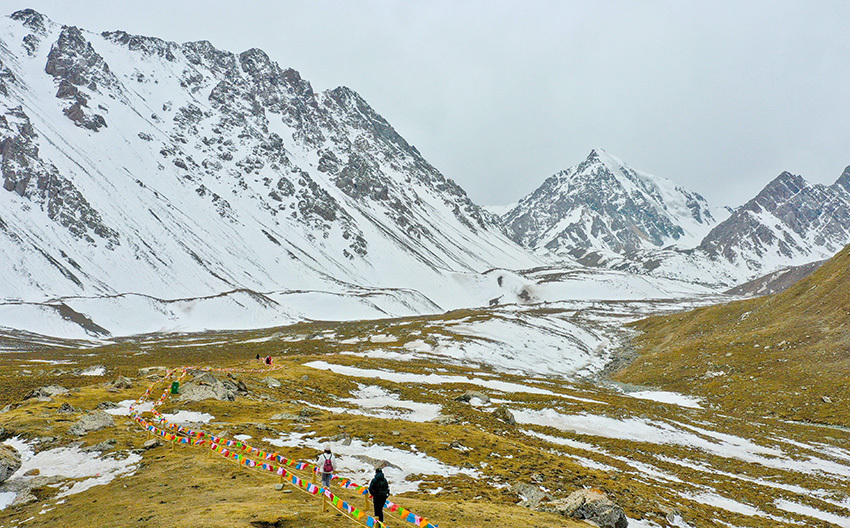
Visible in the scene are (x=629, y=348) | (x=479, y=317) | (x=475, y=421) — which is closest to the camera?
(x=475, y=421)

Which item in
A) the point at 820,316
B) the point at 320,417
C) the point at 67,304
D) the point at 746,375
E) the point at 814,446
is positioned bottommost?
the point at 67,304

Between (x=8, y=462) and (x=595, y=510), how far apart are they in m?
24.7

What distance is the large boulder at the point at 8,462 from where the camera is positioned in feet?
62.8

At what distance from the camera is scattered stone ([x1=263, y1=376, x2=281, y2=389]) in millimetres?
49656

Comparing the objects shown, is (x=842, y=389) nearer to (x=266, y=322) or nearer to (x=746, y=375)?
(x=746, y=375)

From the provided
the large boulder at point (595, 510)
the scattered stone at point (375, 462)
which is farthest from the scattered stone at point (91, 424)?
the large boulder at point (595, 510)

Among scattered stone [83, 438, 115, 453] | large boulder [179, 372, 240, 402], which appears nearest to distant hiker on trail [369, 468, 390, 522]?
scattered stone [83, 438, 115, 453]

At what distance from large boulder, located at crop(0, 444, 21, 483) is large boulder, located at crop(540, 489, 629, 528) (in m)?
23.0

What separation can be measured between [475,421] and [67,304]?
615 ft

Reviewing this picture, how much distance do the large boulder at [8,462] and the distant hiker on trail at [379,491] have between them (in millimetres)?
16397

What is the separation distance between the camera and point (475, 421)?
133 ft

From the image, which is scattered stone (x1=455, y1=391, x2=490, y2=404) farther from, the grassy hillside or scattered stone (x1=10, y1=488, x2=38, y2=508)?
scattered stone (x1=10, y1=488, x2=38, y2=508)

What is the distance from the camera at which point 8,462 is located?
19656 millimetres

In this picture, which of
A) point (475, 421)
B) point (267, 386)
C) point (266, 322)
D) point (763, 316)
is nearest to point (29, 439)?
point (267, 386)
